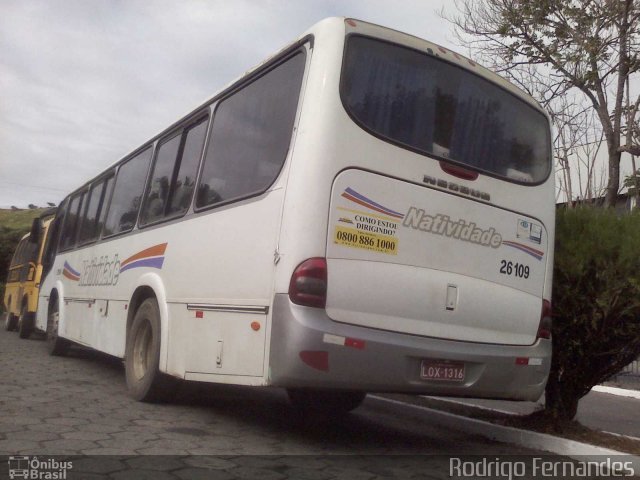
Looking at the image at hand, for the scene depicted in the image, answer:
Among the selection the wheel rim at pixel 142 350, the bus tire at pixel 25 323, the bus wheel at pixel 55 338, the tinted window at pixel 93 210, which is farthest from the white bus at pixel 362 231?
the bus tire at pixel 25 323

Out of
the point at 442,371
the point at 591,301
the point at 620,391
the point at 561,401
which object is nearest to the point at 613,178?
the point at 620,391

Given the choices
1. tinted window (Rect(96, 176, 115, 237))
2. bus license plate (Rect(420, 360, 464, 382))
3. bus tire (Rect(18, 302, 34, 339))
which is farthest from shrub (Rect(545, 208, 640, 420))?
bus tire (Rect(18, 302, 34, 339))

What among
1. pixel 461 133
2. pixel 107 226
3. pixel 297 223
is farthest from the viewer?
pixel 107 226

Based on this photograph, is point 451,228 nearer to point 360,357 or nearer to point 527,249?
point 527,249

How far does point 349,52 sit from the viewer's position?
5145 mm

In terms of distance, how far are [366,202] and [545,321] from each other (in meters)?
1.95

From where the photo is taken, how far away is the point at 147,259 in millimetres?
7242

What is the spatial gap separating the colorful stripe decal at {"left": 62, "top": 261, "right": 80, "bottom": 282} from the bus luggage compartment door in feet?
21.5

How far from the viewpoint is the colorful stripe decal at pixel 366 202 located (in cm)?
490

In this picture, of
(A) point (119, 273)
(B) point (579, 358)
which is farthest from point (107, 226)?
(B) point (579, 358)

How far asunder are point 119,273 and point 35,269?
7.27 metres

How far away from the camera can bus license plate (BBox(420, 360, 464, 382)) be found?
509 centimetres

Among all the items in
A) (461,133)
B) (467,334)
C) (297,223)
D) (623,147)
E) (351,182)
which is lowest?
(467,334)

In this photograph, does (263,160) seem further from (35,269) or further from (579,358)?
(35,269)
